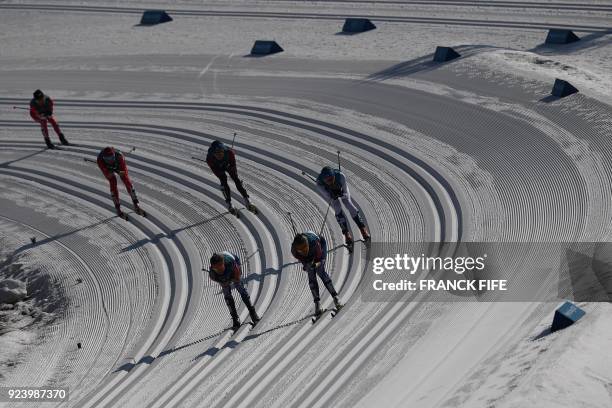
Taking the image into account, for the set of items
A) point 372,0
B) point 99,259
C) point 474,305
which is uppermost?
point 372,0

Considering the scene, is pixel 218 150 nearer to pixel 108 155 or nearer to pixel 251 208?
pixel 251 208

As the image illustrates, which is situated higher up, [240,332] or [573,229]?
[573,229]

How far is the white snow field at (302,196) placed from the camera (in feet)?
46.2

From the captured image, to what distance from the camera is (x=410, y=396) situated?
1304 centimetres

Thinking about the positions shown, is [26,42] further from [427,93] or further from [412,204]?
[412,204]

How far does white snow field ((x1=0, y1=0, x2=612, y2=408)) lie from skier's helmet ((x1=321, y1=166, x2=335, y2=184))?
5.33 ft

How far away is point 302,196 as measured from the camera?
72.2ft

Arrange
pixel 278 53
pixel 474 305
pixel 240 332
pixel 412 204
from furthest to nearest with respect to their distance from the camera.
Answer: pixel 278 53 → pixel 412 204 → pixel 240 332 → pixel 474 305

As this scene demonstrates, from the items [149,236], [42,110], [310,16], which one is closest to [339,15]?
[310,16]

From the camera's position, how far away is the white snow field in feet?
46.2

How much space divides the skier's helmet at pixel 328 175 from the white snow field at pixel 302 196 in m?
1.62

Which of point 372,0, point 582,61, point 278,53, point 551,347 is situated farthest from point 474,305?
point 372,0

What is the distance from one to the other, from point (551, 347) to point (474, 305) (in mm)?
2701

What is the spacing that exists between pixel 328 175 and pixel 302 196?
3.99m
